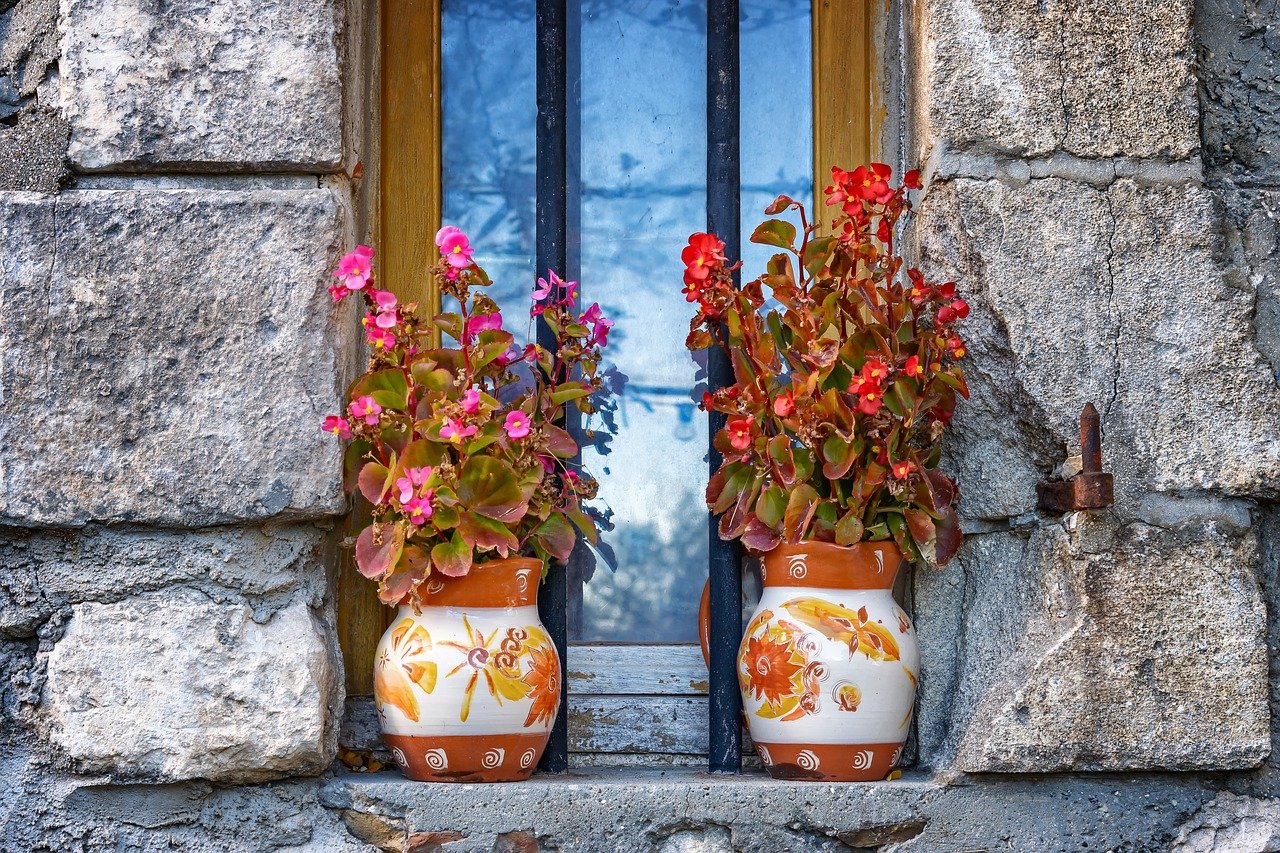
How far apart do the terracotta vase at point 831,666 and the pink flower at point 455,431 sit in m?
0.42

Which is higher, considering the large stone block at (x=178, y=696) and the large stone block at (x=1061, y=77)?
the large stone block at (x=1061, y=77)

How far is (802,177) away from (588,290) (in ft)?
1.20

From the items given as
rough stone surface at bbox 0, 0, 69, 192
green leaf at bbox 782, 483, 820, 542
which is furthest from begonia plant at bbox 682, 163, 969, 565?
rough stone surface at bbox 0, 0, 69, 192

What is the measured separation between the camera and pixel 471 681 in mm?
1551

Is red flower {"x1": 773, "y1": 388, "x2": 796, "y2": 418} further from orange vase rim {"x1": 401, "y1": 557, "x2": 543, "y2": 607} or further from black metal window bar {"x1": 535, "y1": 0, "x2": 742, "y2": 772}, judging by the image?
orange vase rim {"x1": 401, "y1": 557, "x2": 543, "y2": 607}

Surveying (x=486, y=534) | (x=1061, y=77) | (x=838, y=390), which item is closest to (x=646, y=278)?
(x=838, y=390)

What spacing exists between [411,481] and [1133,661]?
0.90 meters

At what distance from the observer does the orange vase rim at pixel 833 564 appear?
1.61 metres

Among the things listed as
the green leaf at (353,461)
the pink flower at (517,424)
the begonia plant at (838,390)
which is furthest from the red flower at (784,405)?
the green leaf at (353,461)

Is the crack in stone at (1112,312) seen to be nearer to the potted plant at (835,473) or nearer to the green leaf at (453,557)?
the potted plant at (835,473)

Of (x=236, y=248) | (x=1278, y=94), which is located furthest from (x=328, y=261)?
(x=1278, y=94)

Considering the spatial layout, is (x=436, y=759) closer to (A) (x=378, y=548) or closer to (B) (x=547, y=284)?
(A) (x=378, y=548)

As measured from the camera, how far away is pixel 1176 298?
1.60m

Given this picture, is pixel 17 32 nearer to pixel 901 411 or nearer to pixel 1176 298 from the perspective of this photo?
pixel 901 411
